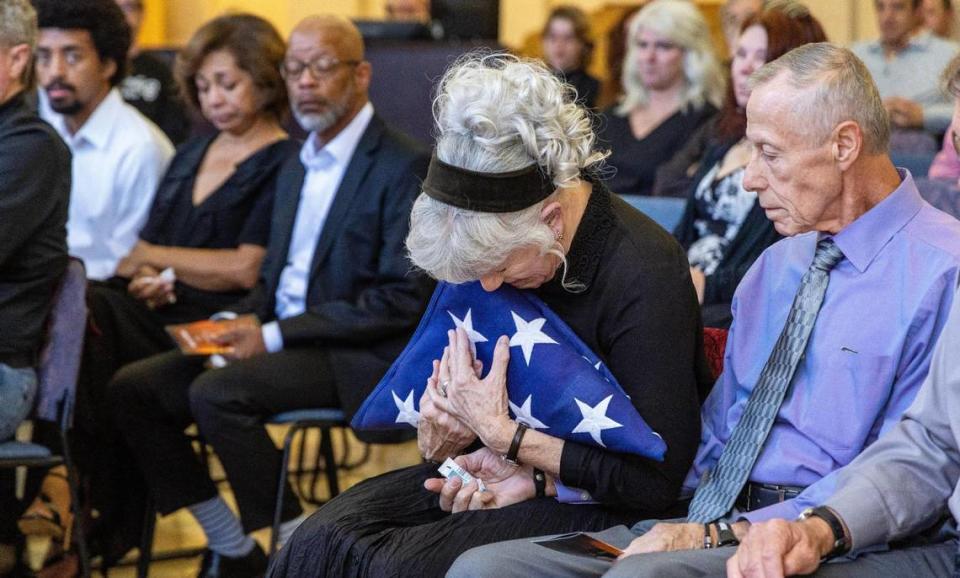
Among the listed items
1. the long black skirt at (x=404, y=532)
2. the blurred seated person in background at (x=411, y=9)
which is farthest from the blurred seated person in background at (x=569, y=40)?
the long black skirt at (x=404, y=532)

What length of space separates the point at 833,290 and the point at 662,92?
9.86ft

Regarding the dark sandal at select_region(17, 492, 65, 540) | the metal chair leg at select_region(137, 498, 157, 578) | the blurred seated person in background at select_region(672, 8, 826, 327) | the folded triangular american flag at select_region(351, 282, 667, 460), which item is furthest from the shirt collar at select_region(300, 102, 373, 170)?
the folded triangular american flag at select_region(351, 282, 667, 460)

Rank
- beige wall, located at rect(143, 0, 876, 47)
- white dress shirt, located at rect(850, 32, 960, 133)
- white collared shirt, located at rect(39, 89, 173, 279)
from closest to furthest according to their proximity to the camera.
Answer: white collared shirt, located at rect(39, 89, 173, 279)
white dress shirt, located at rect(850, 32, 960, 133)
beige wall, located at rect(143, 0, 876, 47)

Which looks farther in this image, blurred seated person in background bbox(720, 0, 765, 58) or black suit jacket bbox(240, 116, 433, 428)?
blurred seated person in background bbox(720, 0, 765, 58)

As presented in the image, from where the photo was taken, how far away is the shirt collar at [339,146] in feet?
13.1

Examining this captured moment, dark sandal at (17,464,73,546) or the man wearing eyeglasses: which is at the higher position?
the man wearing eyeglasses

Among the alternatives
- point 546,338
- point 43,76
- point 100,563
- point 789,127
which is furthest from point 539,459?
point 43,76

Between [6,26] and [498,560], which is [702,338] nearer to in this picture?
[498,560]

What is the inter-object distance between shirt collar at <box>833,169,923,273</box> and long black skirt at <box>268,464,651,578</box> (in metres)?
0.60

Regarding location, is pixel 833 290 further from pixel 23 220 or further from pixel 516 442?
pixel 23 220

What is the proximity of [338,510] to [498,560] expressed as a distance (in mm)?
478

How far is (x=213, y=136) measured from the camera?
4.48 meters

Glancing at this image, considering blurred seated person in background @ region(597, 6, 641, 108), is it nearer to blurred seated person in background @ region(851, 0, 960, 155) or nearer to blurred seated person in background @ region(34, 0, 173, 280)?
blurred seated person in background @ region(851, 0, 960, 155)

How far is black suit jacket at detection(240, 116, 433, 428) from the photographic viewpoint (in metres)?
3.71
